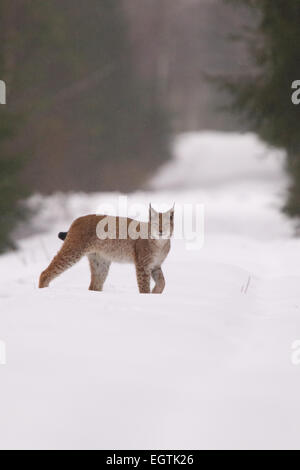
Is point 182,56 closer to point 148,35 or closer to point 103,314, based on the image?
point 148,35

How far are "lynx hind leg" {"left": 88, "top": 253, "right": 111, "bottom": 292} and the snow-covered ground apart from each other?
0.83 feet

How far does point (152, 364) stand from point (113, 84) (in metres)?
25.5

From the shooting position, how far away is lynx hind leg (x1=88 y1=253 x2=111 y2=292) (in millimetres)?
5980

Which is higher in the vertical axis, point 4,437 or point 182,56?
point 182,56

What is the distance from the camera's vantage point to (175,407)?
3090 millimetres

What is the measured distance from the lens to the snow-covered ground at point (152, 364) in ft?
9.41

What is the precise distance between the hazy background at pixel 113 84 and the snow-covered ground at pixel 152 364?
5.31 m

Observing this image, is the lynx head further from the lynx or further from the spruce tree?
the spruce tree

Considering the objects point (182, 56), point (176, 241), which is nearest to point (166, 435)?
point (176, 241)

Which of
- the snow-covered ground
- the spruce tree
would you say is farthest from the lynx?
the spruce tree

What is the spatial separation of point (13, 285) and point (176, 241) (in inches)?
240

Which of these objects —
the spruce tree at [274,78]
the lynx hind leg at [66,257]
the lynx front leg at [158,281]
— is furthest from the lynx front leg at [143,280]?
the spruce tree at [274,78]

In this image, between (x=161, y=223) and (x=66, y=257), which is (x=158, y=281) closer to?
(x=161, y=223)
